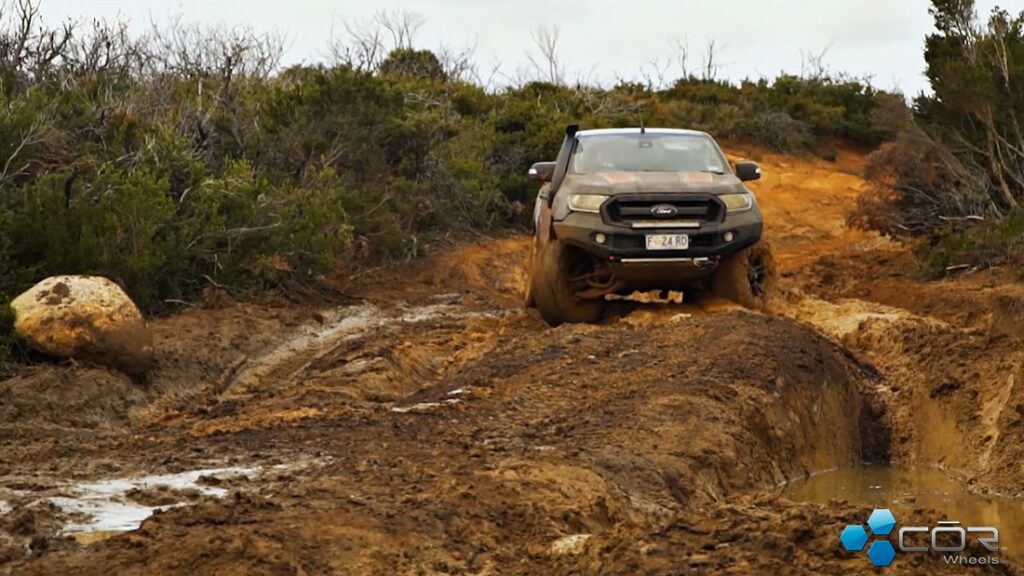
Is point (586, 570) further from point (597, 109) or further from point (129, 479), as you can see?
point (597, 109)

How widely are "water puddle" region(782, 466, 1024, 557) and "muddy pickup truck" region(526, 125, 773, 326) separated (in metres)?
3.03

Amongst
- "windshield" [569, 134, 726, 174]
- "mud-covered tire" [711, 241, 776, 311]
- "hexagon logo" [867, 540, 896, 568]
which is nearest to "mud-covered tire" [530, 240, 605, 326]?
"windshield" [569, 134, 726, 174]

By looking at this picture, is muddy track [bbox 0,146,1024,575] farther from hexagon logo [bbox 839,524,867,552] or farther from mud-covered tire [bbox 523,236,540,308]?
mud-covered tire [bbox 523,236,540,308]

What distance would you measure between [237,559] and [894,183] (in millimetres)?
18400

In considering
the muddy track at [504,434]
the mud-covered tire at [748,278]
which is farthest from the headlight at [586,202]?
the mud-covered tire at [748,278]

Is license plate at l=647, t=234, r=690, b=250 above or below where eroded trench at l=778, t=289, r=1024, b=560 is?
above

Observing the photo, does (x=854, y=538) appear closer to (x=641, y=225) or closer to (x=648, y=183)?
(x=641, y=225)

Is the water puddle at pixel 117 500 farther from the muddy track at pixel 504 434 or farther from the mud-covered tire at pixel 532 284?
the mud-covered tire at pixel 532 284

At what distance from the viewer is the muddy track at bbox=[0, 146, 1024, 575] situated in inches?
249

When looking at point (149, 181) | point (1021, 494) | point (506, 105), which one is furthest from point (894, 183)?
point (1021, 494)

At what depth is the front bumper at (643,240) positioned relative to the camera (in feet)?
43.6

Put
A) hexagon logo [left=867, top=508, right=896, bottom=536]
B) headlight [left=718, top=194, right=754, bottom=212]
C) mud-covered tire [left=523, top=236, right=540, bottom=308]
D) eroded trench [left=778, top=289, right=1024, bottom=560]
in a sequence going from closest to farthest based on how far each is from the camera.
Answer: hexagon logo [left=867, top=508, right=896, bottom=536], eroded trench [left=778, top=289, right=1024, bottom=560], headlight [left=718, top=194, right=754, bottom=212], mud-covered tire [left=523, top=236, right=540, bottom=308]

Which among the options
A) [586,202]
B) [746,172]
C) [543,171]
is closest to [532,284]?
[543,171]

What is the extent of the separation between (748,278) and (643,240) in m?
1.51
